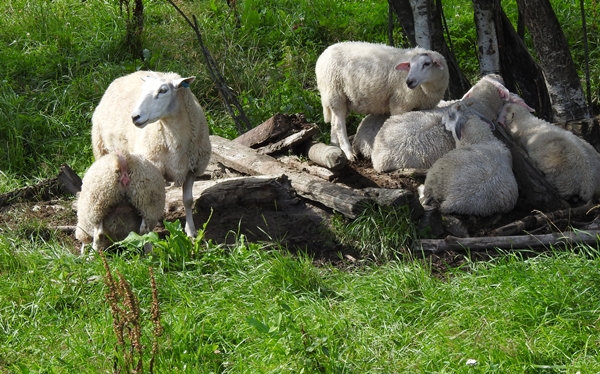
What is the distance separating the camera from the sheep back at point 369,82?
7.98 meters

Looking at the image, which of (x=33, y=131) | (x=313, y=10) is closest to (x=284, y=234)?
(x=33, y=131)

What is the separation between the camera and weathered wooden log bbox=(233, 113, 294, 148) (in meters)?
7.98

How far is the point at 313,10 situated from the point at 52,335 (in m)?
7.49

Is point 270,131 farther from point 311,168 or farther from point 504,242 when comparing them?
point 504,242

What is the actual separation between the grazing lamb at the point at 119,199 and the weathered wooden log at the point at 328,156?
171 cm

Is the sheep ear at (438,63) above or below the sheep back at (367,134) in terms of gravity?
above

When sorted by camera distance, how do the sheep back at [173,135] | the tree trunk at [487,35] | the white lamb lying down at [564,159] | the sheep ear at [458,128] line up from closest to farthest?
the sheep back at [173,135] < the white lamb lying down at [564,159] < the sheep ear at [458,128] < the tree trunk at [487,35]

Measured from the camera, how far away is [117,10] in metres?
11.2

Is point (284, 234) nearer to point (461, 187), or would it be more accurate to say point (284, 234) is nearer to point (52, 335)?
point (461, 187)

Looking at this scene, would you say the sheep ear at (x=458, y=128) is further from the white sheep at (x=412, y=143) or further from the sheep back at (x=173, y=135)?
the sheep back at (x=173, y=135)

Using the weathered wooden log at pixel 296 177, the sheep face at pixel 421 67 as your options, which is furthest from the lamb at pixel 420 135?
the weathered wooden log at pixel 296 177

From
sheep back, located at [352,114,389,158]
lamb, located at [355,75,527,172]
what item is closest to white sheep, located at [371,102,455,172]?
lamb, located at [355,75,527,172]

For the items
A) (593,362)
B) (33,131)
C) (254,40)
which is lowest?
(33,131)

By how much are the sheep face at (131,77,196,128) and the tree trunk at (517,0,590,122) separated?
3.53 meters
